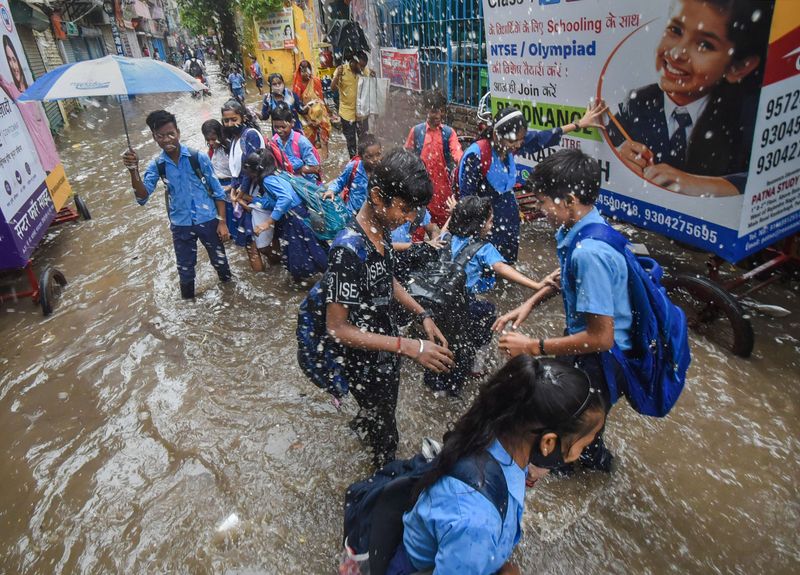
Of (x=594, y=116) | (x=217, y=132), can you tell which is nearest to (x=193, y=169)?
(x=217, y=132)

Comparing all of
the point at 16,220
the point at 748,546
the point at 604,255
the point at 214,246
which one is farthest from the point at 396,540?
the point at 16,220

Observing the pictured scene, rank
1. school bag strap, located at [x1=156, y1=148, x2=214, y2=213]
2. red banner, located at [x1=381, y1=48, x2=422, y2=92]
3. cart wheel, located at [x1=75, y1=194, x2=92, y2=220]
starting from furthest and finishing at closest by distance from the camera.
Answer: red banner, located at [x1=381, y1=48, x2=422, y2=92] < cart wheel, located at [x1=75, y1=194, x2=92, y2=220] < school bag strap, located at [x1=156, y1=148, x2=214, y2=213]

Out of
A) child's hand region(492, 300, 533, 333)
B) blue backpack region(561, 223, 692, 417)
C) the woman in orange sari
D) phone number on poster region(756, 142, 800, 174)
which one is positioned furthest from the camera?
the woman in orange sari

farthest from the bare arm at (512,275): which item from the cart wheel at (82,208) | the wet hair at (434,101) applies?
the cart wheel at (82,208)

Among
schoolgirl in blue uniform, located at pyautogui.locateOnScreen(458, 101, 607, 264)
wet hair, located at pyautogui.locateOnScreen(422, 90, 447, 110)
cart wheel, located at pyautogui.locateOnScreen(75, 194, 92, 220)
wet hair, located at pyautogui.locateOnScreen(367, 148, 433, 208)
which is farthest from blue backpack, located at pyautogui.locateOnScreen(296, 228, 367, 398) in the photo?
cart wheel, located at pyautogui.locateOnScreen(75, 194, 92, 220)

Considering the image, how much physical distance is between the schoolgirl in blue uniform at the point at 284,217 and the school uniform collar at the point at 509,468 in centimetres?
400

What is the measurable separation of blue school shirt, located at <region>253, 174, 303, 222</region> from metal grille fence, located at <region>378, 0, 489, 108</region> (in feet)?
15.9

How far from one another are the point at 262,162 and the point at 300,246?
0.97m

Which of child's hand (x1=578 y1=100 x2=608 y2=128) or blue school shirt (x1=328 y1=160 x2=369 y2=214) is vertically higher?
child's hand (x1=578 y1=100 x2=608 y2=128)

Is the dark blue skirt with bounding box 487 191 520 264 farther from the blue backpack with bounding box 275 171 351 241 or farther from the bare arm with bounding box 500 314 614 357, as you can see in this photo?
the bare arm with bounding box 500 314 614 357

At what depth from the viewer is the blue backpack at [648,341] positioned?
83.0 inches

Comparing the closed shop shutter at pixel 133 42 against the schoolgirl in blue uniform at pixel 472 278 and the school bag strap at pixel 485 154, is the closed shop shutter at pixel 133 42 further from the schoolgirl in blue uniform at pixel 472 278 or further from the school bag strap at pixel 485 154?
the schoolgirl in blue uniform at pixel 472 278

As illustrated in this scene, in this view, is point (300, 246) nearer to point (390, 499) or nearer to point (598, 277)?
point (598, 277)

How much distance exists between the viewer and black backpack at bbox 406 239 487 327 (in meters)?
3.20
